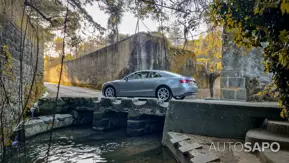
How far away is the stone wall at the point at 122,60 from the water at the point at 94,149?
625 centimetres

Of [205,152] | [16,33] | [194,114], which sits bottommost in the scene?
[205,152]

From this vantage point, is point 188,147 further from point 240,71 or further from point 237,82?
point 240,71

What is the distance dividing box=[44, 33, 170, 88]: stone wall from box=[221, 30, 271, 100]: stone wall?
544cm

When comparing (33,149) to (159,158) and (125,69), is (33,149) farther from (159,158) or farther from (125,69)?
(125,69)

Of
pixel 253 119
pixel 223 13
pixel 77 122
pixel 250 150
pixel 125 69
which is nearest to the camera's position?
pixel 223 13

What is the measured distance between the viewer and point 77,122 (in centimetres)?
1148

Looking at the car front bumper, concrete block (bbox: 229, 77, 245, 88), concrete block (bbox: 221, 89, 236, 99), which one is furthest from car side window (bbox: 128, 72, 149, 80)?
concrete block (bbox: 229, 77, 245, 88)

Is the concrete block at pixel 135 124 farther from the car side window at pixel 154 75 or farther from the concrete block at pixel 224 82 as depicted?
the concrete block at pixel 224 82

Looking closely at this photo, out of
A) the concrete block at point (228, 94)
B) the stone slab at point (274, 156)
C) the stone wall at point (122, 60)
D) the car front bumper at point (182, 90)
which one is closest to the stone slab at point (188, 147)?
the stone slab at point (274, 156)

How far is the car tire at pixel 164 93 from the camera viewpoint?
29.7 feet

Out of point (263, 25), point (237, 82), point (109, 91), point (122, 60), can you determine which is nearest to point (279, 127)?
point (263, 25)

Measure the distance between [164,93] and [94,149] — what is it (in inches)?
136

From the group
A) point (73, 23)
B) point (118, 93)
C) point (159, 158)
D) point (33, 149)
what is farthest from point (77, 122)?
point (73, 23)

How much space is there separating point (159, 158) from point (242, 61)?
444cm
